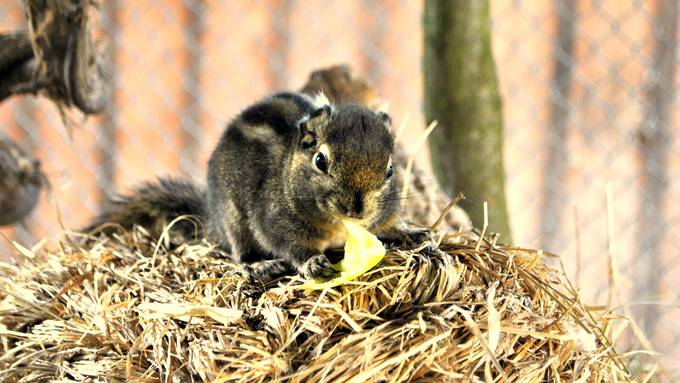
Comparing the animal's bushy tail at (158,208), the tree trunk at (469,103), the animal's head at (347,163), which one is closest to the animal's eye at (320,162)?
the animal's head at (347,163)

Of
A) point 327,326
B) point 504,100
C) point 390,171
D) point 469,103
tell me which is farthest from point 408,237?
point 504,100

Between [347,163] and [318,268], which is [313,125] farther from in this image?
[318,268]

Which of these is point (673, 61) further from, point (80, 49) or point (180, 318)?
point (180, 318)

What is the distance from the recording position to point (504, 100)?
374 cm

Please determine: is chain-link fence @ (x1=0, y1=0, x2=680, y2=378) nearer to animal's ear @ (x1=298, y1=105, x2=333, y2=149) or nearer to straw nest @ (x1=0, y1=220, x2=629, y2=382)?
animal's ear @ (x1=298, y1=105, x2=333, y2=149)

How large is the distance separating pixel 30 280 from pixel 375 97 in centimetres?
115

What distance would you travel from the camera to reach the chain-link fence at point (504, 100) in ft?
12.0

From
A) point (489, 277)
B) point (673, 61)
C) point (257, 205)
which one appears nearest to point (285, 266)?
point (257, 205)

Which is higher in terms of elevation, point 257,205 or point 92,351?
point 257,205

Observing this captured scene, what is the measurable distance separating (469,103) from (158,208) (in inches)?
34.1

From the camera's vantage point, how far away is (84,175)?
371cm

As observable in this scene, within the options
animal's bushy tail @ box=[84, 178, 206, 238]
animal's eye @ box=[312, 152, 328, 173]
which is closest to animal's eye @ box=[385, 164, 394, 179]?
animal's eye @ box=[312, 152, 328, 173]

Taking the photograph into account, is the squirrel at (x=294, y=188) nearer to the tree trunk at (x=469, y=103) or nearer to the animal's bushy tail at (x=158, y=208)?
the animal's bushy tail at (x=158, y=208)

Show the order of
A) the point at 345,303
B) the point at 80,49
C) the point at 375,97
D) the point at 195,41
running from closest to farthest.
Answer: the point at 345,303
the point at 80,49
the point at 375,97
the point at 195,41
